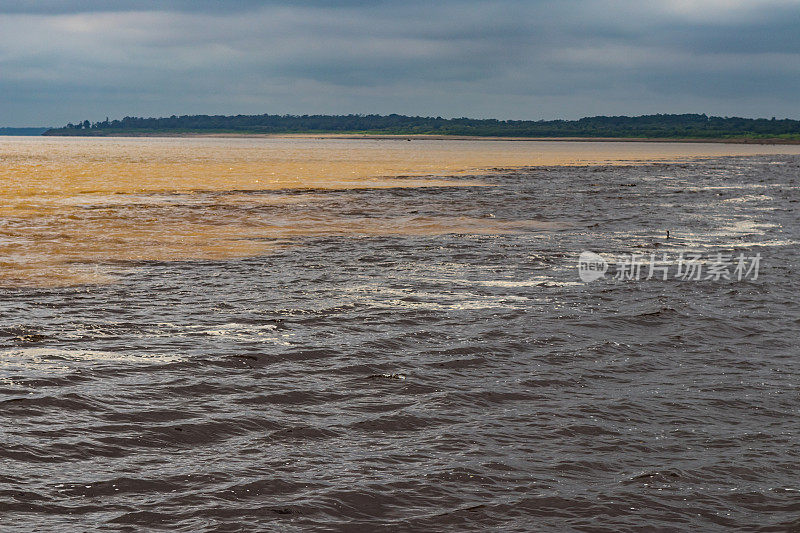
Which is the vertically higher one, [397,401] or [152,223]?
[152,223]

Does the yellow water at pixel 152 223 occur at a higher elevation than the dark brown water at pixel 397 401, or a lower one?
higher

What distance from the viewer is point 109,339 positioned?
12.4 m

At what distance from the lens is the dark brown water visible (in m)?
7.05

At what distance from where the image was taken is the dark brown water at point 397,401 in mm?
7055

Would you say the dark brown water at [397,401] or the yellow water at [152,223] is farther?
the yellow water at [152,223]

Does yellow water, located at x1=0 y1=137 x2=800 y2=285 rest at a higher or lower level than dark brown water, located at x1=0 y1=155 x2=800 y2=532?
higher

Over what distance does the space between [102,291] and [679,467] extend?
38.9 ft

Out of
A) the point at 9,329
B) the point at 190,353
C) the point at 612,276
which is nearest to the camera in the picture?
the point at 190,353

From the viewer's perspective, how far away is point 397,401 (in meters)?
9.83

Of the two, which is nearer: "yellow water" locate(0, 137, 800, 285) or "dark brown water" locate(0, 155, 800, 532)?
"dark brown water" locate(0, 155, 800, 532)

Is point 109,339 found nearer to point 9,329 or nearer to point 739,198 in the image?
point 9,329

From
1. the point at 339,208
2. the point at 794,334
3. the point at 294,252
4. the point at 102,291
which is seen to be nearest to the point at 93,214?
the point at 339,208

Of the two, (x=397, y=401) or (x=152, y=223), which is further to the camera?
(x=152, y=223)

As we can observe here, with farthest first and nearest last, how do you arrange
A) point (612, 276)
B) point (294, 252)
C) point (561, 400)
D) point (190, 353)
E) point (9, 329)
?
point (294, 252)
point (612, 276)
point (9, 329)
point (190, 353)
point (561, 400)
